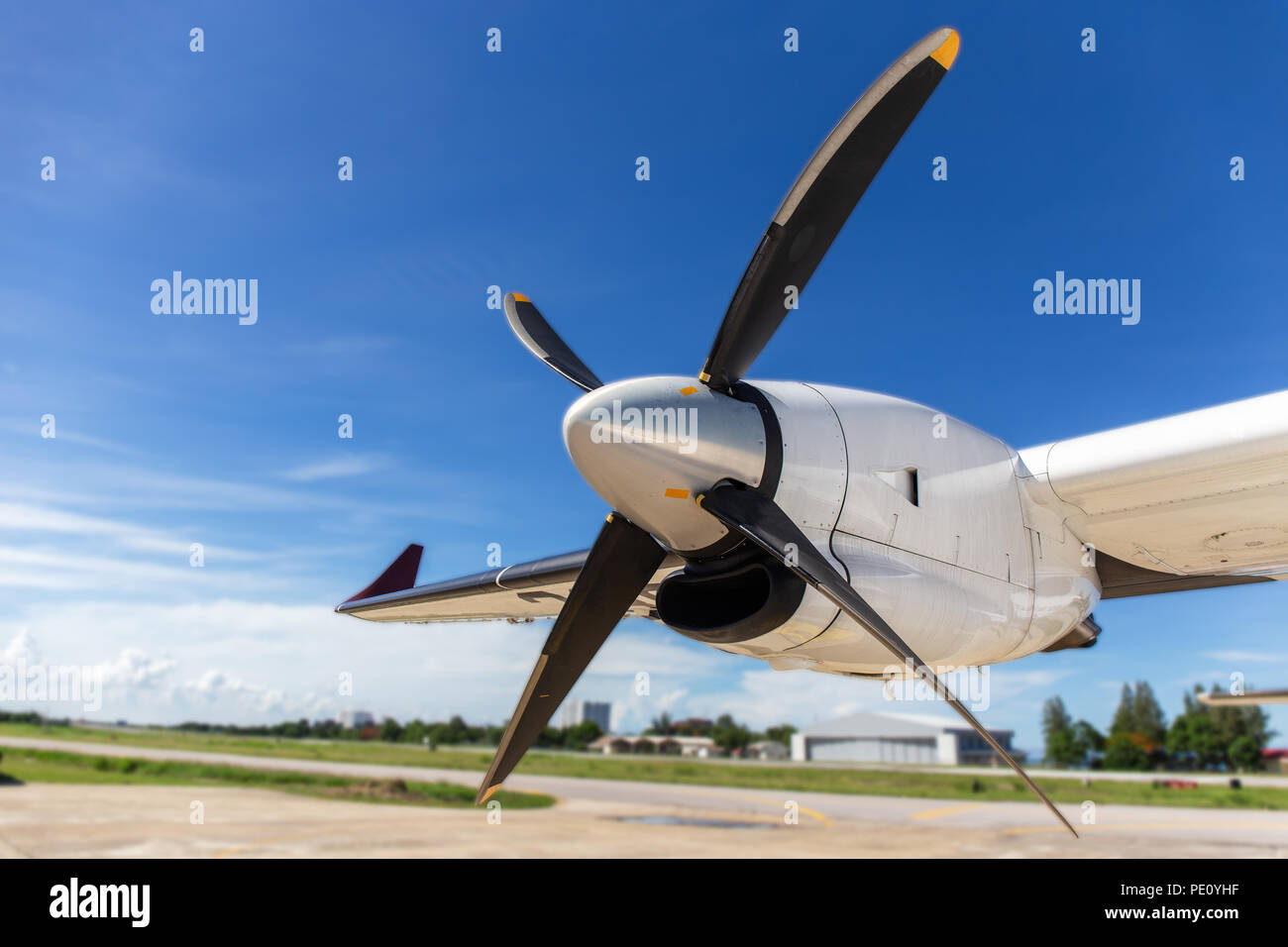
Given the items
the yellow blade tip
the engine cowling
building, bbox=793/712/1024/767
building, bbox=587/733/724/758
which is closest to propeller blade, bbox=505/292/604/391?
the engine cowling

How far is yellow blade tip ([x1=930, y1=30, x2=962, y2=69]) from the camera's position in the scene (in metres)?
3.89

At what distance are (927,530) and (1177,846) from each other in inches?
772

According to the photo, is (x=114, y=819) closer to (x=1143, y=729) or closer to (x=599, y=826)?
(x=599, y=826)

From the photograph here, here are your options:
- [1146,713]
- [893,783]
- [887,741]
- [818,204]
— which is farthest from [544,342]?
[1146,713]

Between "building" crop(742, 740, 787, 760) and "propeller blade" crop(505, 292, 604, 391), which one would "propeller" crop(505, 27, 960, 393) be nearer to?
"propeller blade" crop(505, 292, 604, 391)

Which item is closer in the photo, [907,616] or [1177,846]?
[907,616]

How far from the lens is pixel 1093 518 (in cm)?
556

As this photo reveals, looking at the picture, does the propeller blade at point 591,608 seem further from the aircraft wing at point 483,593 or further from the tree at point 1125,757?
the tree at point 1125,757

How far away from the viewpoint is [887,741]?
2463 inches

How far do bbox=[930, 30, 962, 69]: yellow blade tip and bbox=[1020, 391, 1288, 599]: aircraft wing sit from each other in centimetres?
267

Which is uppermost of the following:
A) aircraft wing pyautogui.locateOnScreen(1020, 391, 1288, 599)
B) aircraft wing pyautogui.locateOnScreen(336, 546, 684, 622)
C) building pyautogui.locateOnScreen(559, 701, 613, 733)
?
aircraft wing pyautogui.locateOnScreen(1020, 391, 1288, 599)
